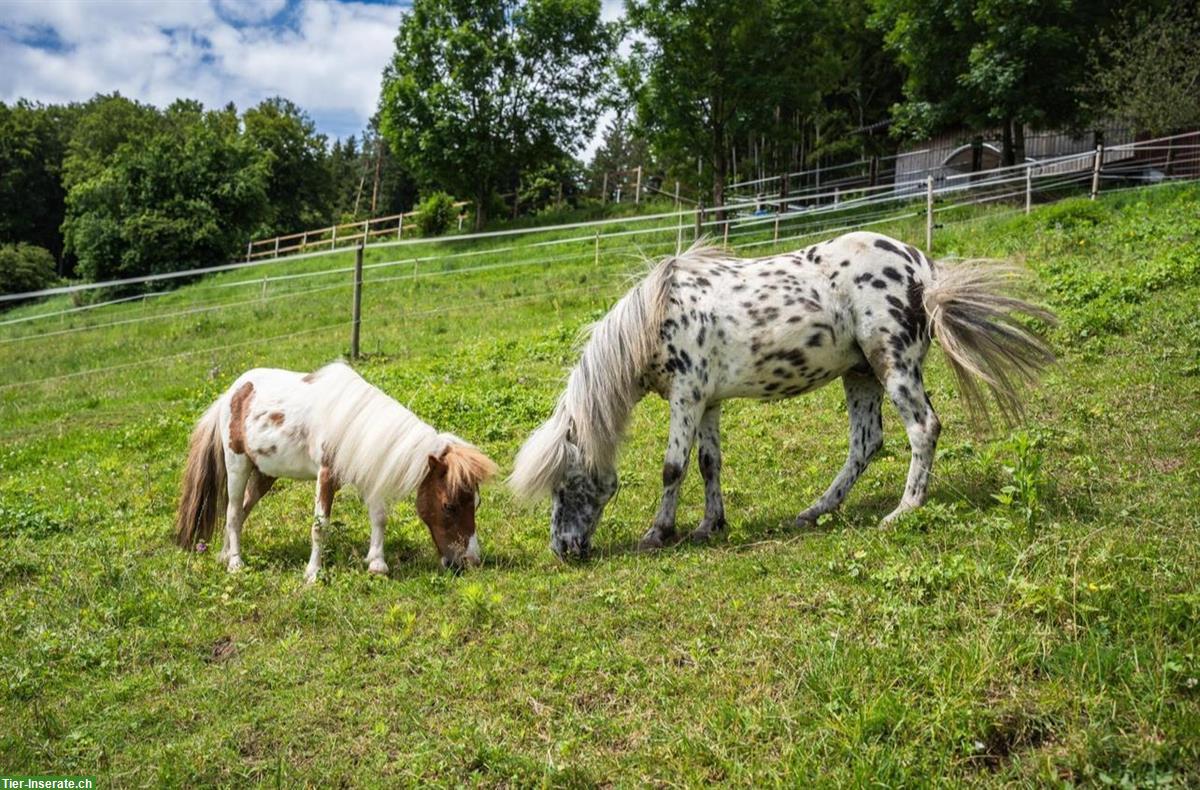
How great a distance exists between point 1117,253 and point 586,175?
50.1m

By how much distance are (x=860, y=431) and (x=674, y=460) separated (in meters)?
1.39

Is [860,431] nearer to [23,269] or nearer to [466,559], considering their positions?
[466,559]

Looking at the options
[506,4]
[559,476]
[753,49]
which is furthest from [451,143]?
[559,476]

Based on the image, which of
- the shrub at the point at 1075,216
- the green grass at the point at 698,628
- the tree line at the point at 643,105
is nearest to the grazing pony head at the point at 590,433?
the green grass at the point at 698,628

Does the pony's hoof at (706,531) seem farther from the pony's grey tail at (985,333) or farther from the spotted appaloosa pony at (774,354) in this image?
the pony's grey tail at (985,333)

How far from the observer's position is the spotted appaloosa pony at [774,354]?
5.53 m

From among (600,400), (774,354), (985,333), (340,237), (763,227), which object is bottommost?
(600,400)

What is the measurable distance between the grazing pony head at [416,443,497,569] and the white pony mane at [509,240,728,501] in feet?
0.97

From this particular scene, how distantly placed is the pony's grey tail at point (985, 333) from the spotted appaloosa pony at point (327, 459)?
3.13 m

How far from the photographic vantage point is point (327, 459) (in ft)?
19.9

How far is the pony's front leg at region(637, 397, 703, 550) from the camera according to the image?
5.88m

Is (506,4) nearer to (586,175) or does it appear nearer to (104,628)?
(586,175)

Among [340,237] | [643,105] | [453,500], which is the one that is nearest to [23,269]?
[340,237]

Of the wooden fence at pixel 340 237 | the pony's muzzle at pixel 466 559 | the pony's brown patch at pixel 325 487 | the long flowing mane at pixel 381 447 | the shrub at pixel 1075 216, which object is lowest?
the pony's muzzle at pixel 466 559
